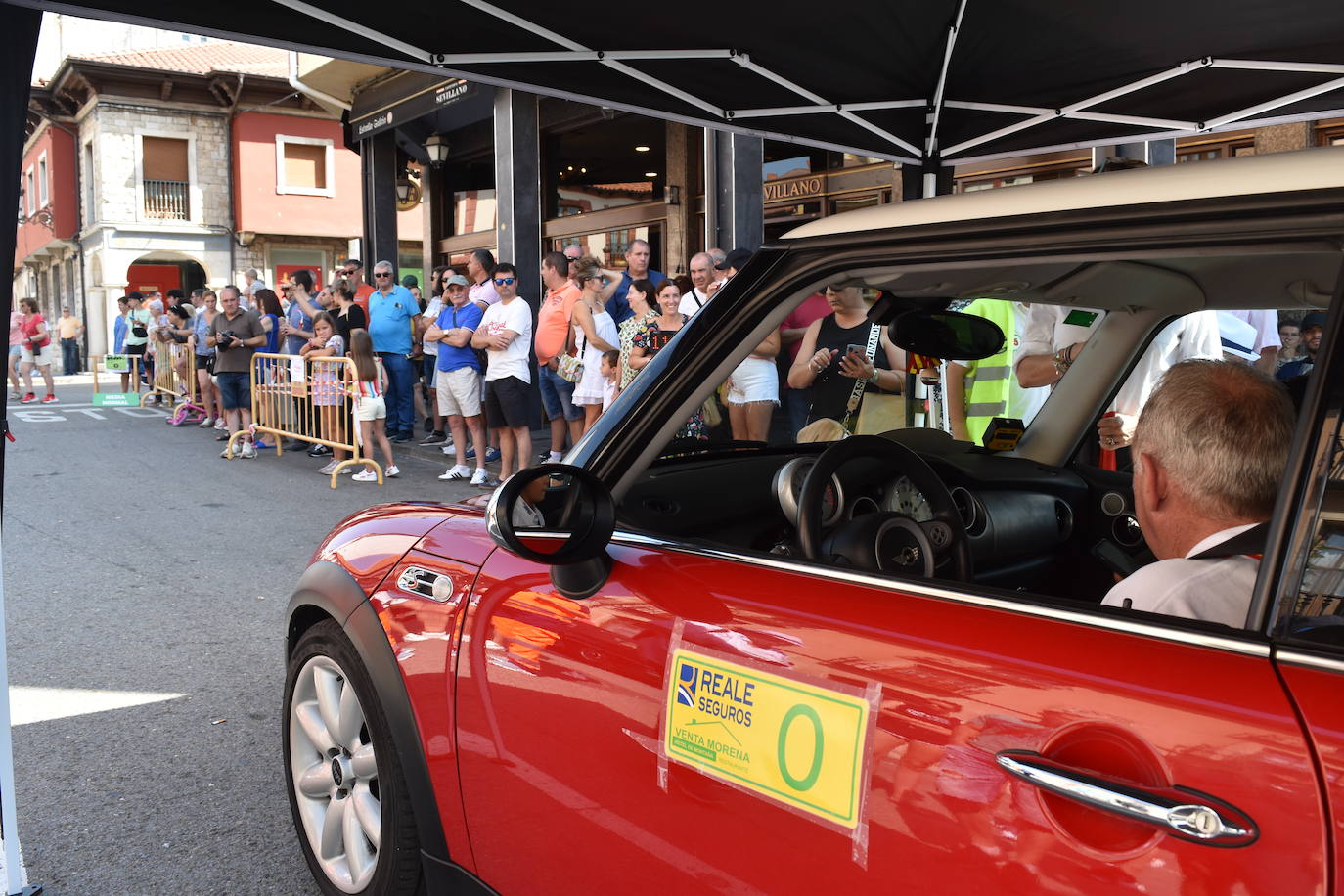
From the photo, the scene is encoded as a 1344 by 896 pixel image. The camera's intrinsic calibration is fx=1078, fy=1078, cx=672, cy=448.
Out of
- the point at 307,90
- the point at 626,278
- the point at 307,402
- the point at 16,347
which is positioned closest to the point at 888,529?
the point at 626,278

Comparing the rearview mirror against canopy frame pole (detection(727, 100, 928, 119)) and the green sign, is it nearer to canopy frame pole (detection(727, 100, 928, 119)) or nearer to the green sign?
canopy frame pole (detection(727, 100, 928, 119))

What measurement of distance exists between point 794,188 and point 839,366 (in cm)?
901

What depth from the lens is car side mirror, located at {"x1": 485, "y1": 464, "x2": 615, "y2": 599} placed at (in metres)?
1.80

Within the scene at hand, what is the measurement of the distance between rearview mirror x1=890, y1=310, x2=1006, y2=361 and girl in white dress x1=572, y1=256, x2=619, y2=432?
629cm

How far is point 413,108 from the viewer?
17.3 m

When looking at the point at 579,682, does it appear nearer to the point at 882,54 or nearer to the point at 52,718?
the point at 52,718

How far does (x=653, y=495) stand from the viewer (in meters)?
2.25

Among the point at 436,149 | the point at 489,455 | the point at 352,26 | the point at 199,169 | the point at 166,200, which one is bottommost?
the point at 489,455

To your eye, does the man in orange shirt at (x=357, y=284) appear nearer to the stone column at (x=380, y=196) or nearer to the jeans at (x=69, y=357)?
the stone column at (x=380, y=196)

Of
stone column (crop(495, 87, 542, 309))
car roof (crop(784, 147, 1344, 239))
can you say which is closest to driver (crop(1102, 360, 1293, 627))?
car roof (crop(784, 147, 1344, 239))

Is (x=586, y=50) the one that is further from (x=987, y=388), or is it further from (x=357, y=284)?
(x=357, y=284)

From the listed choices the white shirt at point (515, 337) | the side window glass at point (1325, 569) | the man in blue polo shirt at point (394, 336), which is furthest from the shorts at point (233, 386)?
the side window glass at point (1325, 569)

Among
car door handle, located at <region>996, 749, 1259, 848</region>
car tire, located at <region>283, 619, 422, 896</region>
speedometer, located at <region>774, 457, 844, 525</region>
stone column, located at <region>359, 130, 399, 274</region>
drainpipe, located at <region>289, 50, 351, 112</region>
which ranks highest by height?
drainpipe, located at <region>289, 50, 351, 112</region>

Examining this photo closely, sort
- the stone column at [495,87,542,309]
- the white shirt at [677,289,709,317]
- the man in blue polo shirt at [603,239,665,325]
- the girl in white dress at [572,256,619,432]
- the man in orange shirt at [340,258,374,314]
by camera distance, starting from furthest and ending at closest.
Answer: the man in orange shirt at [340,258,374,314], the stone column at [495,87,542,309], the man in blue polo shirt at [603,239,665,325], the girl in white dress at [572,256,619,432], the white shirt at [677,289,709,317]
